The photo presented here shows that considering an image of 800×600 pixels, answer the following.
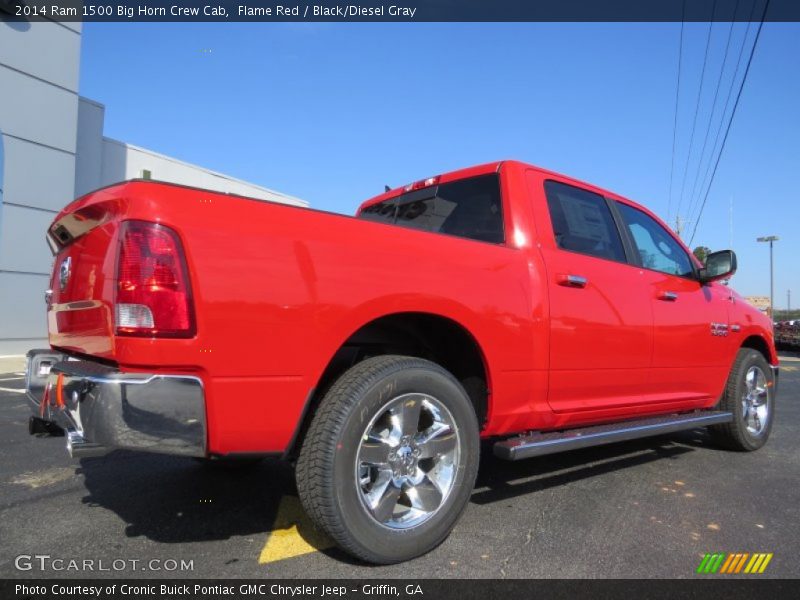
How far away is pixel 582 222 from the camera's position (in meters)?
3.62

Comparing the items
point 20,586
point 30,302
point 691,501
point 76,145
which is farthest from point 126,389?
point 76,145

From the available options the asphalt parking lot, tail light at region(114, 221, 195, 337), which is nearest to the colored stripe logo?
the asphalt parking lot

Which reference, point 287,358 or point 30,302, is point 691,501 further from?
point 30,302

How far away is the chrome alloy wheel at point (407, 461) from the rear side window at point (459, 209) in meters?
1.06

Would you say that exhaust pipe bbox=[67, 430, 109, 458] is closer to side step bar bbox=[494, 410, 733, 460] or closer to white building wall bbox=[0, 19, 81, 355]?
side step bar bbox=[494, 410, 733, 460]

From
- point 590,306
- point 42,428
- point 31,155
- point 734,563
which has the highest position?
point 31,155

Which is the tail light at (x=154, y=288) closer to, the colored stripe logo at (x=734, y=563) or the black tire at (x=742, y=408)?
the colored stripe logo at (x=734, y=563)

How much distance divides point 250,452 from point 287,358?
378 millimetres

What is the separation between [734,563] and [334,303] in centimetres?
217

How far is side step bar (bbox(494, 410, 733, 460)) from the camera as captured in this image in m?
2.82

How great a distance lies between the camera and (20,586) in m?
2.17

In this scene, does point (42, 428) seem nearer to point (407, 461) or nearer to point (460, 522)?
point (407, 461)
